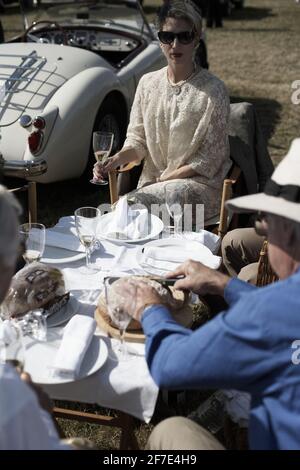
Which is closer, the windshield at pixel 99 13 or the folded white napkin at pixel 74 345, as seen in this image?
the folded white napkin at pixel 74 345

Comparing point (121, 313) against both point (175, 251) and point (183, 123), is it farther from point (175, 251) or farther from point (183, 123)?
point (183, 123)

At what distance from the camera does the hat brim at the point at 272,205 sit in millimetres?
1521

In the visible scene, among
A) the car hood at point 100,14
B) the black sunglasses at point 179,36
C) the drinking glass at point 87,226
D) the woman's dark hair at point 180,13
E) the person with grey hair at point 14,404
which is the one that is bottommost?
the drinking glass at point 87,226

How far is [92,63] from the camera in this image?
5000 millimetres

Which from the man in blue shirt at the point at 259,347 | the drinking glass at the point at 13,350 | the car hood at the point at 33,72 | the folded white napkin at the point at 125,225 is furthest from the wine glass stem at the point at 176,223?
the car hood at the point at 33,72

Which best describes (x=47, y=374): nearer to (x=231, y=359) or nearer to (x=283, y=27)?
(x=231, y=359)

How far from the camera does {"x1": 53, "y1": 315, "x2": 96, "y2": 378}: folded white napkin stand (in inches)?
68.5

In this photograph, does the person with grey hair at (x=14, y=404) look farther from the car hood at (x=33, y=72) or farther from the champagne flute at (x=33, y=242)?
the car hood at (x=33, y=72)

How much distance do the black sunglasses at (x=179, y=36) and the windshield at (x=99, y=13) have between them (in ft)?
9.42

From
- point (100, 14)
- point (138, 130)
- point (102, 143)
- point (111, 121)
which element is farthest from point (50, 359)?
point (100, 14)

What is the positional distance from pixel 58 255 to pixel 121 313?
2.43 ft

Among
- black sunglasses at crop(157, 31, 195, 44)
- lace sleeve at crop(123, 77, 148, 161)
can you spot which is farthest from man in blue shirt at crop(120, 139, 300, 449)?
lace sleeve at crop(123, 77, 148, 161)

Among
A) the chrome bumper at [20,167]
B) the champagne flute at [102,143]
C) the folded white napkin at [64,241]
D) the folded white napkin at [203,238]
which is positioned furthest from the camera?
the chrome bumper at [20,167]

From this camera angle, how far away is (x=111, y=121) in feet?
17.0
